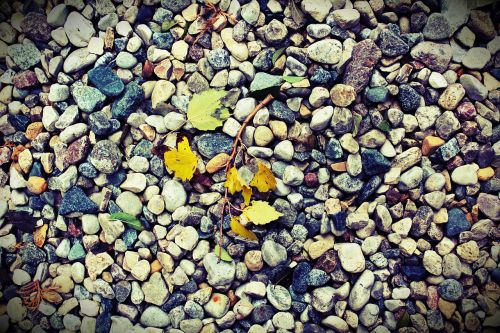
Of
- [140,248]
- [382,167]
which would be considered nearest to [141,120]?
[140,248]

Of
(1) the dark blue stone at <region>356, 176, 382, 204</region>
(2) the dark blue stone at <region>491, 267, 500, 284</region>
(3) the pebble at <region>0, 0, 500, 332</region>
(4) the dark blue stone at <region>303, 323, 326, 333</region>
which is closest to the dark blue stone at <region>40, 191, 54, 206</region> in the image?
(3) the pebble at <region>0, 0, 500, 332</region>

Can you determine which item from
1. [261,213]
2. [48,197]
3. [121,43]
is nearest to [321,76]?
[261,213]

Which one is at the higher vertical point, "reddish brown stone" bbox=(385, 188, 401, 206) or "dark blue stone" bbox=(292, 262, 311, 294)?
"reddish brown stone" bbox=(385, 188, 401, 206)

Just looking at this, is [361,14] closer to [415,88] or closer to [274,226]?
[415,88]

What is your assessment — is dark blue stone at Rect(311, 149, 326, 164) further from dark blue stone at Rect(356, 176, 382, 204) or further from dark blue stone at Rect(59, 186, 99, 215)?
dark blue stone at Rect(59, 186, 99, 215)

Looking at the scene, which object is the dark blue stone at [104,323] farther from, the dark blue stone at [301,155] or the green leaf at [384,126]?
the green leaf at [384,126]

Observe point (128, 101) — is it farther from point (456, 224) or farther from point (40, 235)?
point (456, 224)
